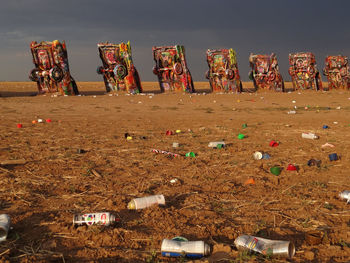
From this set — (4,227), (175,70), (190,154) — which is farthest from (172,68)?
(4,227)

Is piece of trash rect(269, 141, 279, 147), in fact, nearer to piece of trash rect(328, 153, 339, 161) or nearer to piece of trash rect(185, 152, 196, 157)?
piece of trash rect(328, 153, 339, 161)

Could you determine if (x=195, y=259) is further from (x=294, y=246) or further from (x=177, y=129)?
(x=177, y=129)

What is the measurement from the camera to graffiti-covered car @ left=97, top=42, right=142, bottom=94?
2308 centimetres

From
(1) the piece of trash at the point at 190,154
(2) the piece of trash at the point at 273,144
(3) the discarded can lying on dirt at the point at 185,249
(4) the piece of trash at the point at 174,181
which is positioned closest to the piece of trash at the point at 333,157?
(2) the piece of trash at the point at 273,144

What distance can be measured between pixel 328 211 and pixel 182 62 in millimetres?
21037

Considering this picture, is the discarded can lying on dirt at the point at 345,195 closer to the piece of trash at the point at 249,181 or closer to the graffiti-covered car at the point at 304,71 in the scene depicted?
the piece of trash at the point at 249,181

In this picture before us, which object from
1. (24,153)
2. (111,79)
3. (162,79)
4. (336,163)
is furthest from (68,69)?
(336,163)

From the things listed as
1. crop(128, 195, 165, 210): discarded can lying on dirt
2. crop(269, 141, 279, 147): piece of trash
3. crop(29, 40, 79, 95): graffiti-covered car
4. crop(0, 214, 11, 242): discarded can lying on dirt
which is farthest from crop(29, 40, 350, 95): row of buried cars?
crop(0, 214, 11, 242): discarded can lying on dirt

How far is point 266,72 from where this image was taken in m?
25.6

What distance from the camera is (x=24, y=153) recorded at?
5824 millimetres

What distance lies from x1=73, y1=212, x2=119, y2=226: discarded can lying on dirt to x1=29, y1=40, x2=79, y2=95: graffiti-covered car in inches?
806

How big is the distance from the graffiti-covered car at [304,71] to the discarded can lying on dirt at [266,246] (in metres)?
25.6

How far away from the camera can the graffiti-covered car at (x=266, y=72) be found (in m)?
25.3

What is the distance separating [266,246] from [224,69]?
907 inches
